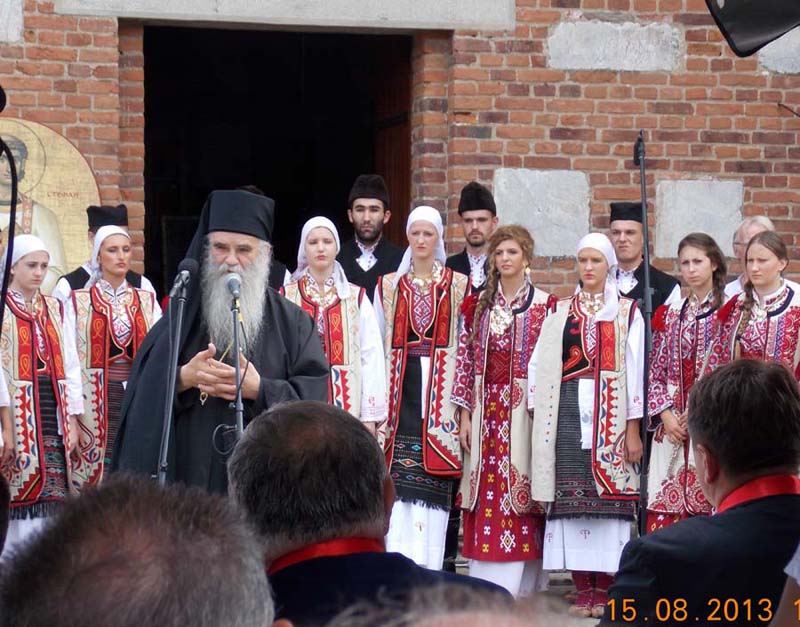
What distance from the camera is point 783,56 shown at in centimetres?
921

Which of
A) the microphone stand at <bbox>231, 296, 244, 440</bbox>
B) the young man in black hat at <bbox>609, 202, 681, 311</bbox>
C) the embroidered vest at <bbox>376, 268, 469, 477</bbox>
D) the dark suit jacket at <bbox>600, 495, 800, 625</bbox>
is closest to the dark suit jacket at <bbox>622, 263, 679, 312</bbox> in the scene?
the young man in black hat at <bbox>609, 202, 681, 311</bbox>

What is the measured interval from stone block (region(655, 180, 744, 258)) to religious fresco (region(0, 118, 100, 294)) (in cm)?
369

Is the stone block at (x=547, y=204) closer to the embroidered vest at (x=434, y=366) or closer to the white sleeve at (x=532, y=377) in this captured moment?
the embroidered vest at (x=434, y=366)

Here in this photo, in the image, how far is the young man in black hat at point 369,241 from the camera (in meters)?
8.76

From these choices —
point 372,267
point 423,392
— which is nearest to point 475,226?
point 372,267

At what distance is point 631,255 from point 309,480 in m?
6.11

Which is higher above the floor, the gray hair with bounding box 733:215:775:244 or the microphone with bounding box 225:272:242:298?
the gray hair with bounding box 733:215:775:244

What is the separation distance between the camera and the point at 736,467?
2.96m

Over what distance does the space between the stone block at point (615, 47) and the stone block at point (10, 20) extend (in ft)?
11.0

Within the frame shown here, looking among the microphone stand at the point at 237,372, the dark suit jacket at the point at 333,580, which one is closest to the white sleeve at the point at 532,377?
the microphone stand at the point at 237,372

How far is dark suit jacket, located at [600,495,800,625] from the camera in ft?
9.21

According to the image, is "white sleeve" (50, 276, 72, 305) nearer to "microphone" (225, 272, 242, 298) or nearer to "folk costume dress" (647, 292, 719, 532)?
"microphone" (225, 272, 242, 298)

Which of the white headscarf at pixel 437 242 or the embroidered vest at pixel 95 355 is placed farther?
the white headscarf at pixel 437 242

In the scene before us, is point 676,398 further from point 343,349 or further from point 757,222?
point 343,349
